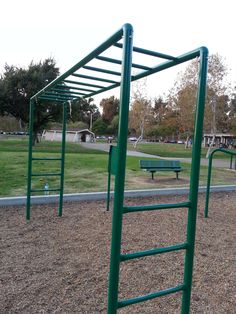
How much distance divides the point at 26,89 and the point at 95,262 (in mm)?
23747

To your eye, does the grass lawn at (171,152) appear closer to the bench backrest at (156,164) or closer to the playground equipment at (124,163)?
the bench backrest at (156,164)

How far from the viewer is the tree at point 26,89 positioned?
81.1 ft

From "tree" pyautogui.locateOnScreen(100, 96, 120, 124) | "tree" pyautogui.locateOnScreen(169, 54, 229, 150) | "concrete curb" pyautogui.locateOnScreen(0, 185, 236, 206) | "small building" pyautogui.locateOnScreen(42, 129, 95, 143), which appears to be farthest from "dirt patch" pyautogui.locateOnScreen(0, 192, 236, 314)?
"tree" pyautogui.locateOnScreen(100, 96, 120, 124)

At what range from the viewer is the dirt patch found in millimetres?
2383

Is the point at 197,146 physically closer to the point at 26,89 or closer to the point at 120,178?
the point at 120,178

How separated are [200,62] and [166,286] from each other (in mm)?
1971

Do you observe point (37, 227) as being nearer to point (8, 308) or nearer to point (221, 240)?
point (8, 308)

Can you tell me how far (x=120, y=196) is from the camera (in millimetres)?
1571

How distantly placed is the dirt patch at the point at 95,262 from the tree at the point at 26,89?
2108 cm

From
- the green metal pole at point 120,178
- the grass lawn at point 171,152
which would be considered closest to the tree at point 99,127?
the grass lawn at point 171,152

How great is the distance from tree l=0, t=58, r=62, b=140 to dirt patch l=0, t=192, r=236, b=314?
21.1m

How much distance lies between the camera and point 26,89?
24.6 meters

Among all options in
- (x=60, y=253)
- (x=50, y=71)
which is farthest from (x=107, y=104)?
(x=60, y=253)

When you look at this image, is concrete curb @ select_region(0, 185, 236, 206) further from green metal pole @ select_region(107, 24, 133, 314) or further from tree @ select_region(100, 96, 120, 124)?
tree @ select_region(100, 96, 120, 124)
